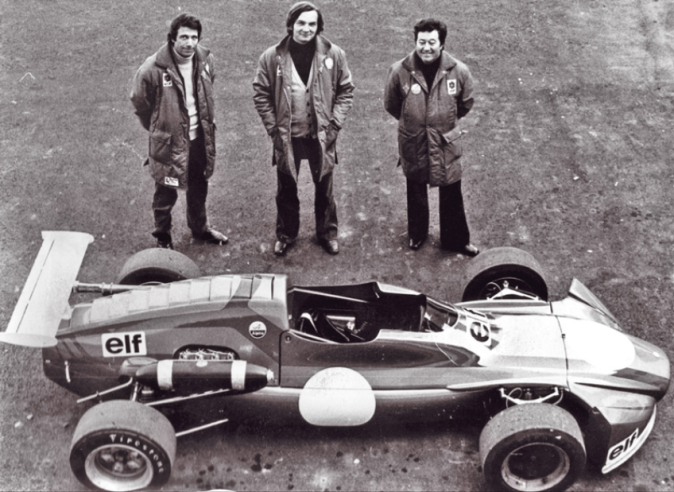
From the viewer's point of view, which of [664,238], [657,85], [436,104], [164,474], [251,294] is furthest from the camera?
[657,85]

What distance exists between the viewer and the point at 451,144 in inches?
256

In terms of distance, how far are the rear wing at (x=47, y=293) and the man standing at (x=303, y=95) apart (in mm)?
1680

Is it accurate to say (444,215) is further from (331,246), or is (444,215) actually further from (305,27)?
(305,27)

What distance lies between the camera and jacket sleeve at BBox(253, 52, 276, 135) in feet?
20.6

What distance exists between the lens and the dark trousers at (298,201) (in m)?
6.61

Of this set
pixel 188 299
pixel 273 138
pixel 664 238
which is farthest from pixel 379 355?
pixel 664 238

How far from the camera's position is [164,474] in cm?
489

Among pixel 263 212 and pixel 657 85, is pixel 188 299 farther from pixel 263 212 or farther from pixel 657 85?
pixel 657 85

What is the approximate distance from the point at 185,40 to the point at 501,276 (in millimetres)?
2870

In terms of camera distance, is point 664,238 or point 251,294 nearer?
point 251,294

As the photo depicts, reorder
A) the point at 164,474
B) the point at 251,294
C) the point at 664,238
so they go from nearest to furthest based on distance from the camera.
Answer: the point at 164,474, the point at 251,294, the point at 664,238

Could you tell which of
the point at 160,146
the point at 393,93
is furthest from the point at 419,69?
the point at 160,146

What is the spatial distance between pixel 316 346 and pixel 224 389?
614 mm

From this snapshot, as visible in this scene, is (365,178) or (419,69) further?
(365,178)
